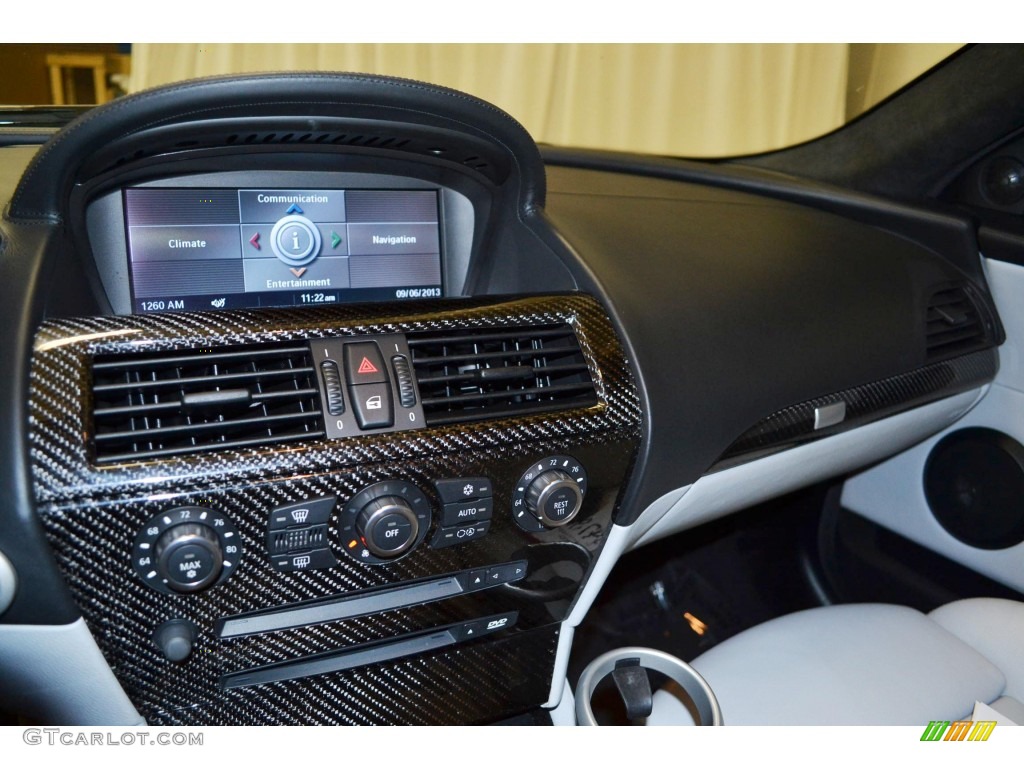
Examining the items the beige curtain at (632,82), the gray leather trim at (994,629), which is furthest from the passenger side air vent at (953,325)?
the beige curtain at (632,82)

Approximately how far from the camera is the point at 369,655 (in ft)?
2.89

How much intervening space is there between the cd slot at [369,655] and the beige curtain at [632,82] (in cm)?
131

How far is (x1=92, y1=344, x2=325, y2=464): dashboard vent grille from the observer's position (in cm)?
71

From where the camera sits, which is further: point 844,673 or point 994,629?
point 994,629

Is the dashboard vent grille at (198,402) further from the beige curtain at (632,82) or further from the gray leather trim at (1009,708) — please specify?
the beige curtain at (632,82)

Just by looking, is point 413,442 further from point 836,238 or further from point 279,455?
point 836,238

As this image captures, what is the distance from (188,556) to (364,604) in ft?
0.69

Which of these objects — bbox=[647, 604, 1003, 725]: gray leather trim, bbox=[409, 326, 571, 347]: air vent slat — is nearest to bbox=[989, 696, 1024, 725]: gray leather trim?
bbox=[647, 604, 1003, 725]: gray leather trim

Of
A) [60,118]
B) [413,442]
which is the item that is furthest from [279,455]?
[60,118]

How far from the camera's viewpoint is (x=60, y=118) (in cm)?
108

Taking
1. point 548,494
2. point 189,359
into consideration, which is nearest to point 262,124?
point 189,359

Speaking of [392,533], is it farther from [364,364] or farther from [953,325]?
[953,325]

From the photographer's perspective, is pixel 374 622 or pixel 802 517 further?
pixel 802 517

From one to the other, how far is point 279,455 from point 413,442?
14 centimetres
